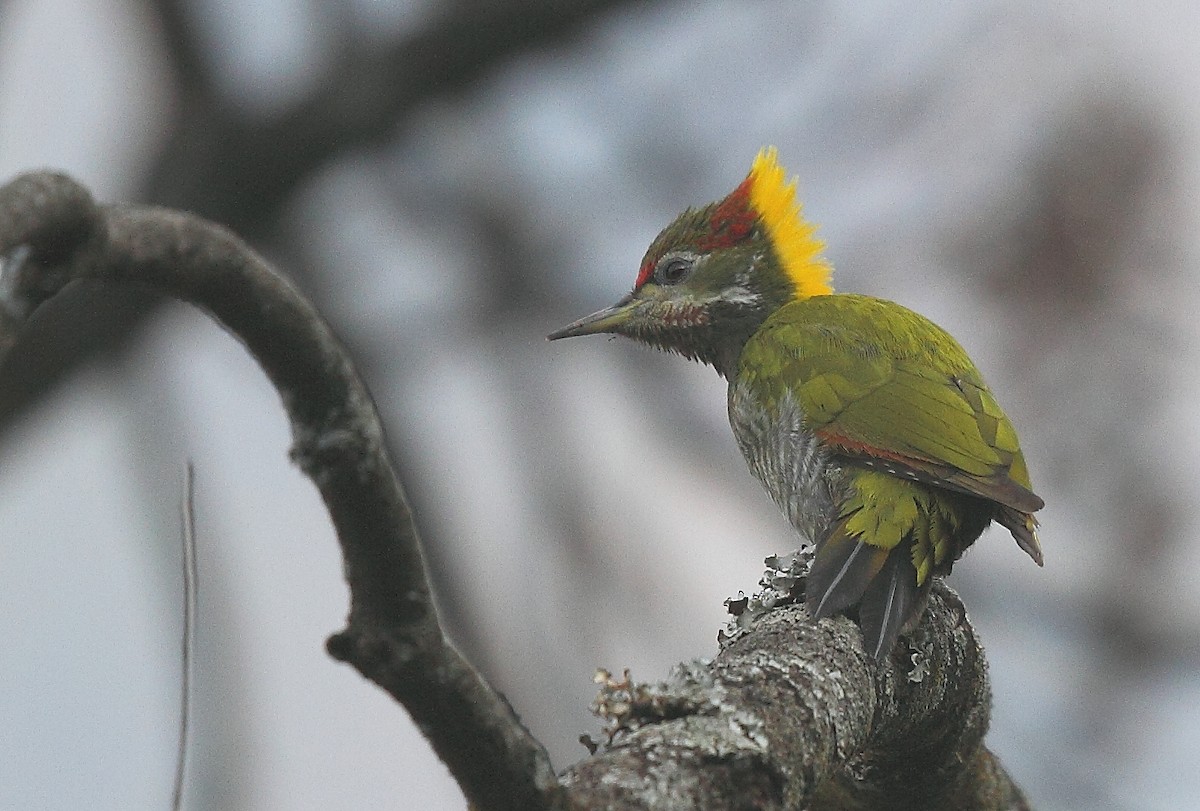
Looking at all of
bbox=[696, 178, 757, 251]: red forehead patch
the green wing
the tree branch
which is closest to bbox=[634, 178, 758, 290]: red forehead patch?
bbox=[696, 178, 757, 251]: red forehead patch

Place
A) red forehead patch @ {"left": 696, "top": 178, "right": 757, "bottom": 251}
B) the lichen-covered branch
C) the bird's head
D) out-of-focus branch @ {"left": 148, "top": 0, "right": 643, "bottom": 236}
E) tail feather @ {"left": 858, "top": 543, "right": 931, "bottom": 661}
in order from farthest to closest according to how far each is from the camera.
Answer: red forehead patch @ {"left": 696, "top": 178, "right": 757, "bottom": 251}, the bird's head, out-of-focus branch @ {"left": 148, "top": 0, "right": 643, "bottom": 236}, tail feather @ {"left": 858, "top": 543, "right": 931, "bottom": 661}, the lichen-covered branch

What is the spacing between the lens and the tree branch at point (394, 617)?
1.31 metres

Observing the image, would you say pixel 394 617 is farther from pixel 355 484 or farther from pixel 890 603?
pixel 890 603

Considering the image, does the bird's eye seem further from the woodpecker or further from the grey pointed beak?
the grey pointed beak

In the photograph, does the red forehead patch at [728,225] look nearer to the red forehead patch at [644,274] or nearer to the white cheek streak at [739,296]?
the red forehead patch at [644,274]

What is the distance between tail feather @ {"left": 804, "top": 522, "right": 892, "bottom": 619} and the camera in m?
2.75

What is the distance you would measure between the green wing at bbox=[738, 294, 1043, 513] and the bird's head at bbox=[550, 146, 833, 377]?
188 millimetres

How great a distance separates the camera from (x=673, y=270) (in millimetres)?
4570

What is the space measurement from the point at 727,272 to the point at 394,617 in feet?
10.6

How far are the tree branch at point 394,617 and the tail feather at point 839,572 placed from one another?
574 millimetres

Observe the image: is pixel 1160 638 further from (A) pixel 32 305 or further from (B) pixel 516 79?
(A) pixel 32 305

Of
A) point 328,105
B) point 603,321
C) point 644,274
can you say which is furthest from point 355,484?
point 644,274

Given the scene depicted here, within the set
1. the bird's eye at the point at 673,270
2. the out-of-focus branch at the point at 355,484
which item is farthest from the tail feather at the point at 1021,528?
→ the out-of-focus branch at the point at 355,484

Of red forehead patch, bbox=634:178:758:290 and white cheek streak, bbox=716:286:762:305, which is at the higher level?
red forehead patch, bbox=634:178:758:290
